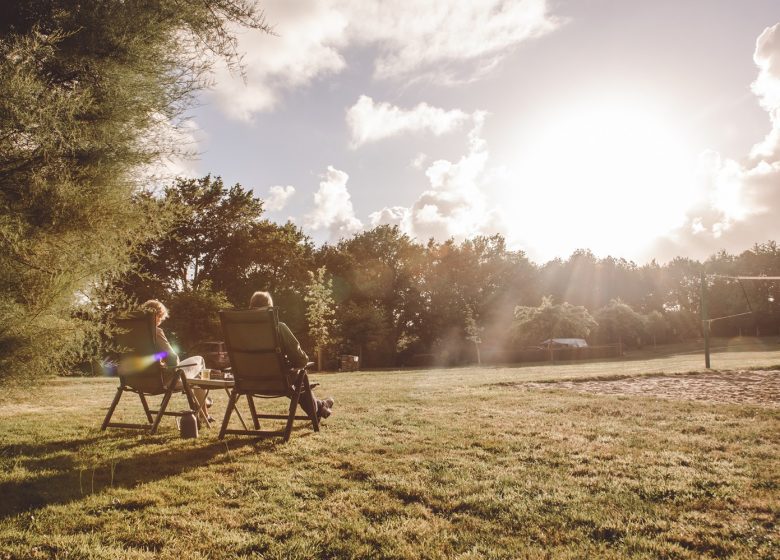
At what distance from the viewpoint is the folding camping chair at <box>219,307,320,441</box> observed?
5.51 metres

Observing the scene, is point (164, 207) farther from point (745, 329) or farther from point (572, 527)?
point (745, 329)

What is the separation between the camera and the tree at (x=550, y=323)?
3806 cm

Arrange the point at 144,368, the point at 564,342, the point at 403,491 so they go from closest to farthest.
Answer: the point at 403,491 < the point at 144,368 < the point at 564,342

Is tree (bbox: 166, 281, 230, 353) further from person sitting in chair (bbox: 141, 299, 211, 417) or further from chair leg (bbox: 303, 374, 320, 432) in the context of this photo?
chair leg (bbox: 303, 374, 320, 432)

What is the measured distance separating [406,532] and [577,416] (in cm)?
472

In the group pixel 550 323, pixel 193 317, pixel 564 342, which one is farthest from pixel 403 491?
pixel 564 342

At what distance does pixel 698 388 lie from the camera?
10477mm

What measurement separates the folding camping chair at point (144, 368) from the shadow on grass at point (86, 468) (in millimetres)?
448

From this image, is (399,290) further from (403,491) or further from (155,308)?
(403,491)

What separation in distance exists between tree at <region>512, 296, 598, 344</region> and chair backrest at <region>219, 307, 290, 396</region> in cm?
3507

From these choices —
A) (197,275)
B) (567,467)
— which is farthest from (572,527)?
(197,275)

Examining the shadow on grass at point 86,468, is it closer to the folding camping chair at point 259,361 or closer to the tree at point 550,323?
the folding camping chair at point 259,361

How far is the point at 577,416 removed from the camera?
22.4 feet

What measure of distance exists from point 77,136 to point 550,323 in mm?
37457
